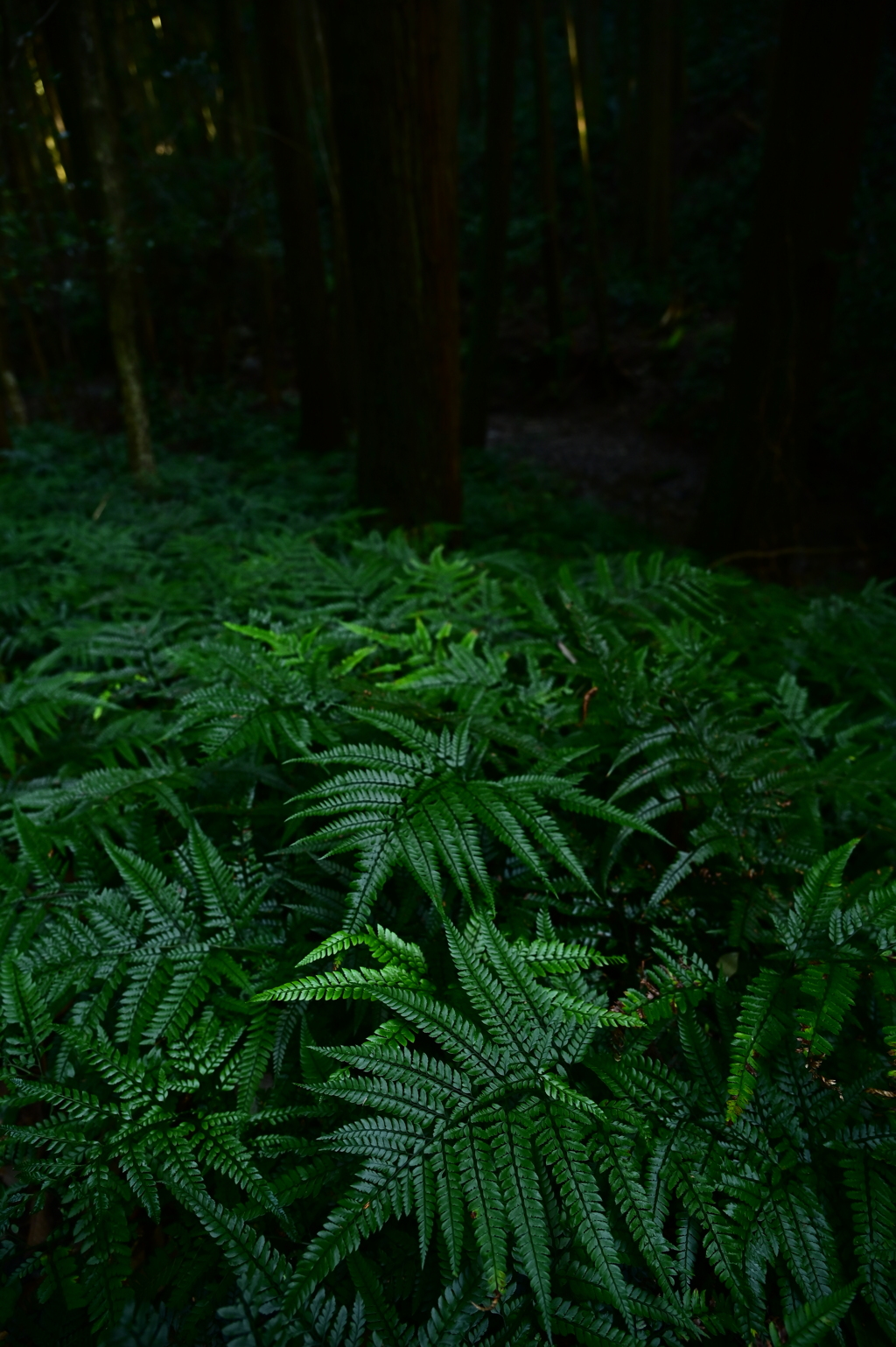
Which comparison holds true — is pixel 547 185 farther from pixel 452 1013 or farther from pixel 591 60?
pixel 452 1013

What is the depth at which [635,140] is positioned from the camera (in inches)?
691

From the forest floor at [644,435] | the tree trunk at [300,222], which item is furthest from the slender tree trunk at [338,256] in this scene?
the forest floor at [644,435]

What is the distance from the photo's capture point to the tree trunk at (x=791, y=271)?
185 inches

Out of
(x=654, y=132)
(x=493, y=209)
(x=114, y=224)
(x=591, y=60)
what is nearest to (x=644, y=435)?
(x=493, y=209)

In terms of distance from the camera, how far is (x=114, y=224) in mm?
6625

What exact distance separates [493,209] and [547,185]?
12.9ft

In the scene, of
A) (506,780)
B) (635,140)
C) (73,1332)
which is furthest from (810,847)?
(635,140)

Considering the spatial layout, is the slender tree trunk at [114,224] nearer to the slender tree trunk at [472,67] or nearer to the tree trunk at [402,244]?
the tree trunk at [402,244]

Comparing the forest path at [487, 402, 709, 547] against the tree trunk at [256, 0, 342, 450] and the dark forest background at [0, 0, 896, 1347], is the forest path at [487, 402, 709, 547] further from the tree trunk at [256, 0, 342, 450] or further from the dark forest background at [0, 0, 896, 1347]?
the dark forest background at [0, 0, 896, 1347]

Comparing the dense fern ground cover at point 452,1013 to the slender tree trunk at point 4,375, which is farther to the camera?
the slender tree trunk at point 4,375

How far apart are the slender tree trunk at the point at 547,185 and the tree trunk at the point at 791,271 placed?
7.68 metres

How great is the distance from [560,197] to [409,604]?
22.7m

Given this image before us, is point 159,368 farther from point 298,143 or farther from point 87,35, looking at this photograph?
point 87,35

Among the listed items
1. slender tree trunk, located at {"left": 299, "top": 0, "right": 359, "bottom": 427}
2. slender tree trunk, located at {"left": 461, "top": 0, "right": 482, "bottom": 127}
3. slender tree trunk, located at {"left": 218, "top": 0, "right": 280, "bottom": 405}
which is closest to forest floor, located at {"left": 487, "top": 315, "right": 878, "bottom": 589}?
slender tree trunk, located at {"left": 299, "top": 0, "right": 359, "bottom": 427}
